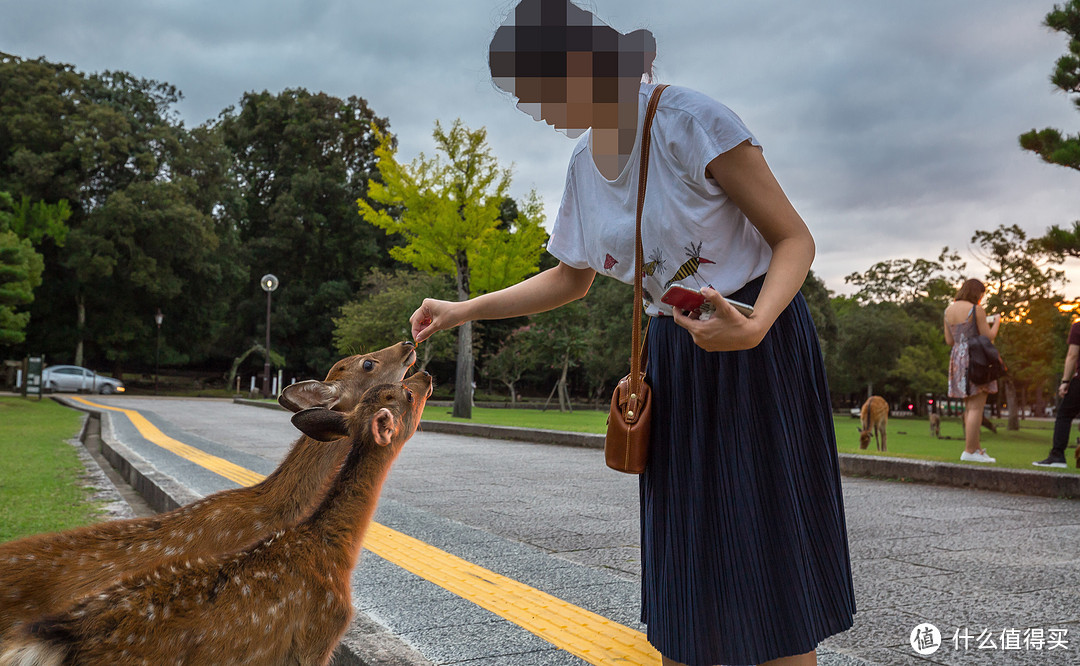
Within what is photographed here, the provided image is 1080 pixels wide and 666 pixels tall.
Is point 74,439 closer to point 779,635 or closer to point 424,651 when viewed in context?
point 424,651

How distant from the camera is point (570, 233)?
8.12ft

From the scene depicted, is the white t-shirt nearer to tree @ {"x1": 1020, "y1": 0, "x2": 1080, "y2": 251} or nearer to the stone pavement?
the stone pavement

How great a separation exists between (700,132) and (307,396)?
200 centimetres

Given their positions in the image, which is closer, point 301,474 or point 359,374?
point 301,474

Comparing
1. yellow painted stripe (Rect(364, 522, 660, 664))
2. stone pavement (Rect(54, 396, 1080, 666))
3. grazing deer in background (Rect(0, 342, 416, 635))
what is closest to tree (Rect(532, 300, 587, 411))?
stone pavement (Rect(54, 396, 1080, 666))

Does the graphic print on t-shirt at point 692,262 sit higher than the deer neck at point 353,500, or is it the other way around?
the graphic print on t-shirt at point 692,262

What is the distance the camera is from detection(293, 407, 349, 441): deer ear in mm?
2422

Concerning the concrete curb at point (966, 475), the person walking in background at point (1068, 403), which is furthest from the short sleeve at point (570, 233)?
the person walking in background at point (1068, 403)

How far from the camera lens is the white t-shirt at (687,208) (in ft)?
6.38

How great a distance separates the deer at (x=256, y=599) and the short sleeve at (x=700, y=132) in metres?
1.24

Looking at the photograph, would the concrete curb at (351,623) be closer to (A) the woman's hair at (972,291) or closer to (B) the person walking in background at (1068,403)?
(B) the person walking in background at (1068,403)

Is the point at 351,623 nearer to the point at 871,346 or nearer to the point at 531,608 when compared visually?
the point at 531,608

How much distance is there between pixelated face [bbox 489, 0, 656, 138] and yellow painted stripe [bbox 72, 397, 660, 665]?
6.35 feet

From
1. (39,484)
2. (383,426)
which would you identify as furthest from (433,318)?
(39,484)
